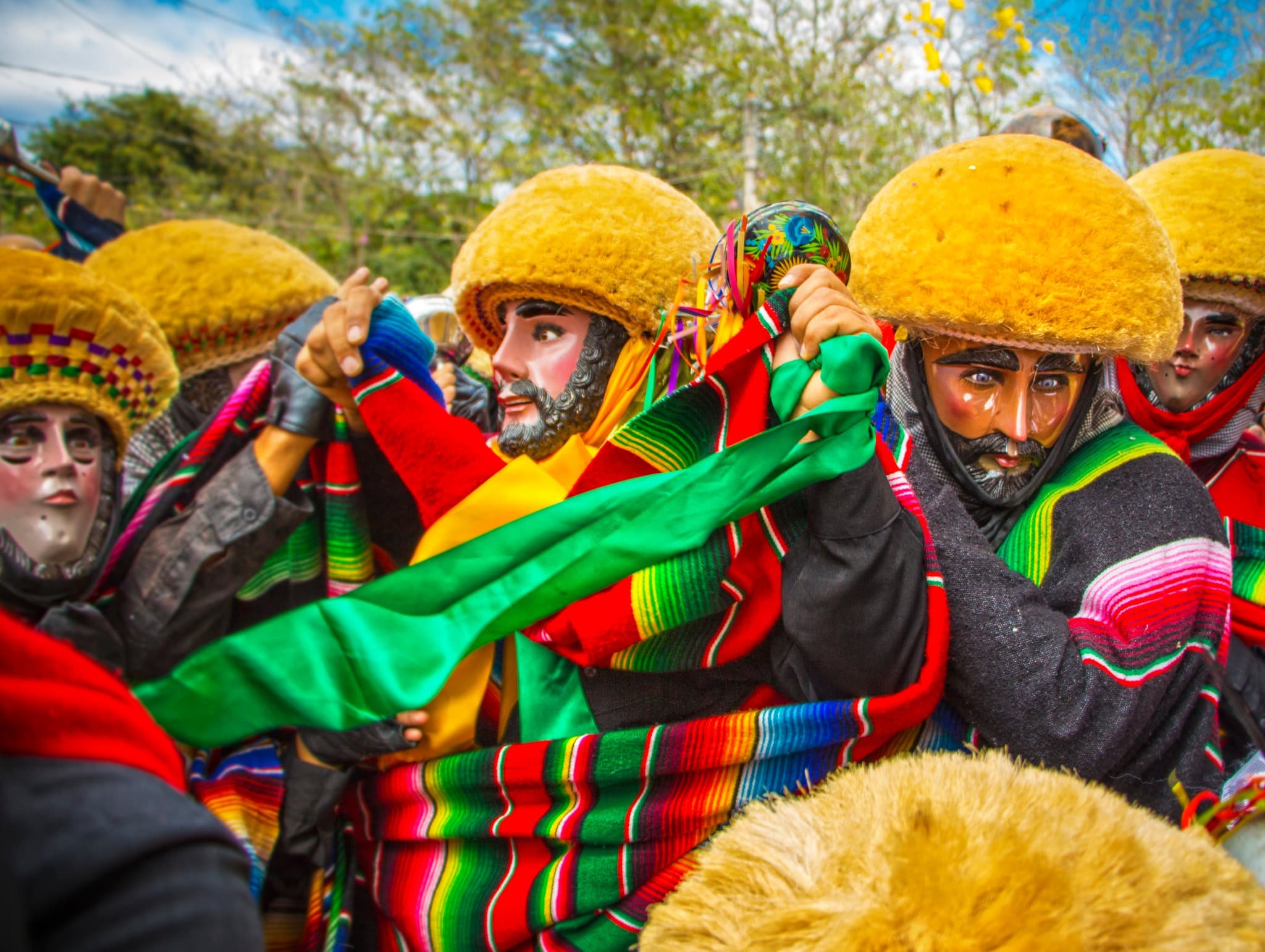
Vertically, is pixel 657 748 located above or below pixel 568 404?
below

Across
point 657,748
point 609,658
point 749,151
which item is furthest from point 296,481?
point 749,151

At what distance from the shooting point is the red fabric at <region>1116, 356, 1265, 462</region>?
2.40 meters

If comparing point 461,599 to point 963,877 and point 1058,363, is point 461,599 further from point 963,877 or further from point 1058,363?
point 1058,363

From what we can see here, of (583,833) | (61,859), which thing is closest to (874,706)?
(583,833)

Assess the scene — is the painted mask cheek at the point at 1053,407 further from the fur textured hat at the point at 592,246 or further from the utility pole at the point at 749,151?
the utility pole at the point at 749,151

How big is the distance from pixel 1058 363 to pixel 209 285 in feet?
8.73

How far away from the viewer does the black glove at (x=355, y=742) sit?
5.69 feet

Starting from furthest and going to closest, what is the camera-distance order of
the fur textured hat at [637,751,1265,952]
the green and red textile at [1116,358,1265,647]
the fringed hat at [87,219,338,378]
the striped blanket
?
the fringed hat at [87,219,338,378]
the green and red textile at [1116,358,1265,647]
the striped blanket
the fur textured hat at [637,751,1265,952]

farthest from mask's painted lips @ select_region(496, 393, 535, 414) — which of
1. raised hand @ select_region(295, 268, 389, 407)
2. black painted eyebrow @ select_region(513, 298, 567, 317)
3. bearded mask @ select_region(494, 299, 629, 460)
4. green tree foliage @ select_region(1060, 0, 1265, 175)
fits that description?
green tree foliage @ select_region(1060, 0, 1265, 175)

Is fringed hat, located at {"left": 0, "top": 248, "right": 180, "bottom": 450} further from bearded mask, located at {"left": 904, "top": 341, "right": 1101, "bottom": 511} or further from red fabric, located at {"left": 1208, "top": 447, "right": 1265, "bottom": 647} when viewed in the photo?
red fabric, located at {"left": 1208, "top": 447, "right": 1265, "bottom": 647}

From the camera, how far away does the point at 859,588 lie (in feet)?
4.50

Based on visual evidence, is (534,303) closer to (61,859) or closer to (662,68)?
(61,859)

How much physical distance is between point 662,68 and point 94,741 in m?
13.6

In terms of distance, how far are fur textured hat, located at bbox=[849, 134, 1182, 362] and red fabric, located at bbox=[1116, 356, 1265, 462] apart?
0.83m
